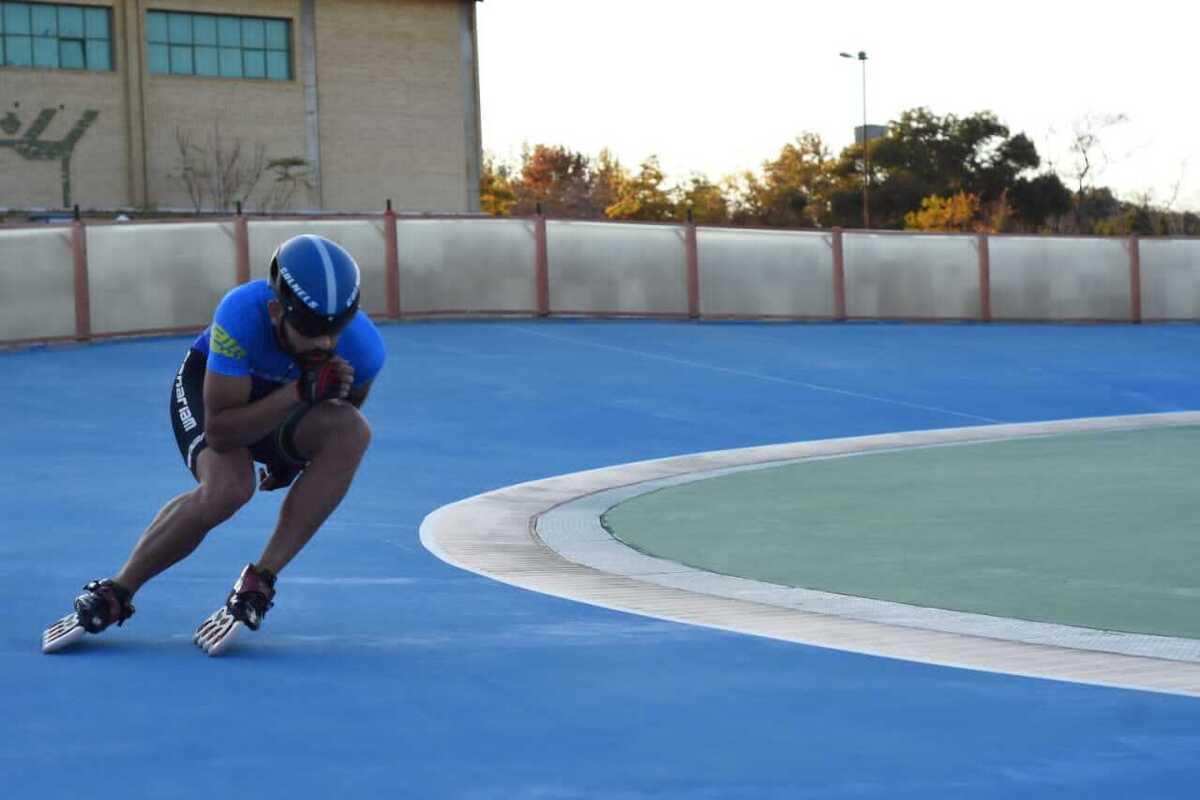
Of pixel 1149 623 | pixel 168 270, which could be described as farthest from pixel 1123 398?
pixel 1149 623

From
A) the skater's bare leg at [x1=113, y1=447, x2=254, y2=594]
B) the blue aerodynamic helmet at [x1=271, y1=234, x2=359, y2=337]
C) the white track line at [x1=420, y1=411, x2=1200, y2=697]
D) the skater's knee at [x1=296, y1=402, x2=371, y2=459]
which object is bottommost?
the white track line at [x1=420, y1=411, x2=1200, y2=697]

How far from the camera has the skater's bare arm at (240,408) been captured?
5961mm

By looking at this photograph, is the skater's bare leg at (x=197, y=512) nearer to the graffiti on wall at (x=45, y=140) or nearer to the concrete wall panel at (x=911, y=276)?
the concrete wall panel at (x=911, y=276)

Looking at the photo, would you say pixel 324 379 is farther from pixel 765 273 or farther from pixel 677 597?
pixel 765 273

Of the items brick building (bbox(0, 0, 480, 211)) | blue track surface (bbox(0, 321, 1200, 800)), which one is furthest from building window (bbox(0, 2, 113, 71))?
blue track surface (bbox(0, 321, 1200, 800))

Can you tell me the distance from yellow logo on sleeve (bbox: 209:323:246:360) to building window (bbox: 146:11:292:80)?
42860mm

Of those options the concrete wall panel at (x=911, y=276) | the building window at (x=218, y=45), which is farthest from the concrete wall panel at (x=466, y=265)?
the building window at (x=218, y=45)

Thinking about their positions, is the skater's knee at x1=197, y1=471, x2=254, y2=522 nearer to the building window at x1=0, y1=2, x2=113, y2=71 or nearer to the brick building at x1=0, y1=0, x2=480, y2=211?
the brick building at x1=0, y1=0, x2=480, y2=211

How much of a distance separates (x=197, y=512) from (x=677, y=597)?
2.60 metres

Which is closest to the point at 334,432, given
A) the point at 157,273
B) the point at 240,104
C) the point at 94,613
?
the point at 94,613

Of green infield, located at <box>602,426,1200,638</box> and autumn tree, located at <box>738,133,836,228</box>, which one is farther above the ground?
autumn tree, located at <box>738,133,836,228</box>

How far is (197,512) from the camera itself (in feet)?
20.5

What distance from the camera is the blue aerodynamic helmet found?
5.78 metres

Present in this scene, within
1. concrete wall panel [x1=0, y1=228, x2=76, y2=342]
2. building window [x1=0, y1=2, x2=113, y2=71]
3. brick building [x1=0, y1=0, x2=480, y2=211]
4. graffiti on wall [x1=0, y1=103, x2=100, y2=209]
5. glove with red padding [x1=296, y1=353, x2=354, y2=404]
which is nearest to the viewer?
glove with red padding [x1=296, y1=353, x2=354, y2=404]
